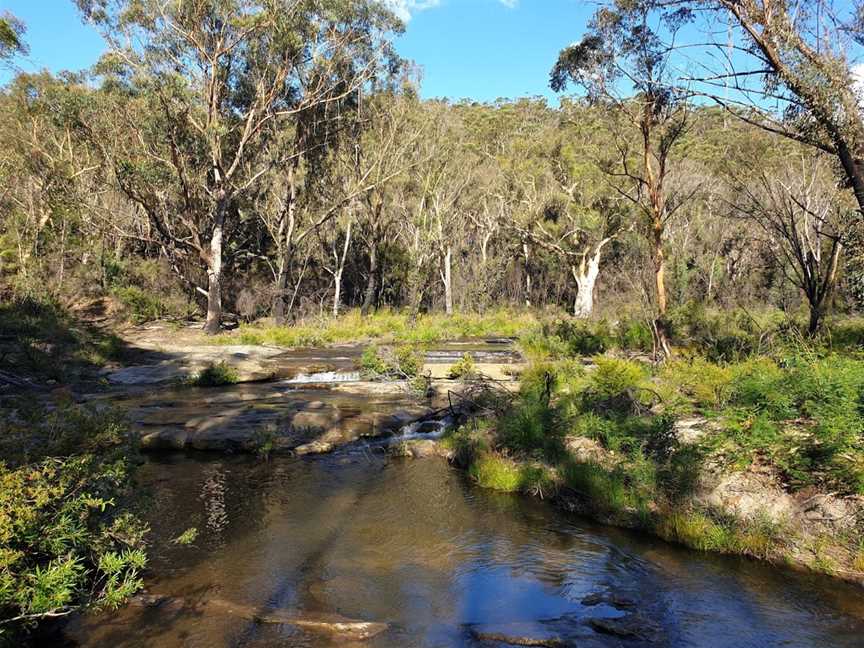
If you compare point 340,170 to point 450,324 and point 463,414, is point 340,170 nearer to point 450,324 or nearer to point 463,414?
point 450,324

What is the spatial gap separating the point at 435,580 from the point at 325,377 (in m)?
13.1

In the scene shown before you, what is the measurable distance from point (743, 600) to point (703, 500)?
155 cm

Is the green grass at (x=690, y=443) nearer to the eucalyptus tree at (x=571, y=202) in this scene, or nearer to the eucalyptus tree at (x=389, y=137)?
the eucalyptus tree at (x=571, y=202)

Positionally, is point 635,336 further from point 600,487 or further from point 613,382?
point 600,487

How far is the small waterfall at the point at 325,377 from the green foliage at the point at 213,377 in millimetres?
1652

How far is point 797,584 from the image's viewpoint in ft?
19.9

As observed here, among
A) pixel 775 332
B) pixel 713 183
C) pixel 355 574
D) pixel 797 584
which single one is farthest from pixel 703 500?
pixel 713 183

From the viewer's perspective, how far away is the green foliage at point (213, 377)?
17094 mm

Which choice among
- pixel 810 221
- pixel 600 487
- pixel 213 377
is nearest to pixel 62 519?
pixel 600 487

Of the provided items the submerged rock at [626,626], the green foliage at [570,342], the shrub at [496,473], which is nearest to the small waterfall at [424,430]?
the shrub at [496,473]

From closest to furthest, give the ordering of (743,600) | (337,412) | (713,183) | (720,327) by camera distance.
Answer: (743,600) → (337,412) → (720,327) → (713,183)

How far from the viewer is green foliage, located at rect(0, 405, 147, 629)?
3.67 meters

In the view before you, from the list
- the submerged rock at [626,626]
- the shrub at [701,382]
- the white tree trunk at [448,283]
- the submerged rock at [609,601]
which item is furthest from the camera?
the white tree trunk at [448,283]

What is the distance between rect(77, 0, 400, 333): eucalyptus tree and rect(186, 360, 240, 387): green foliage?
986 cm
